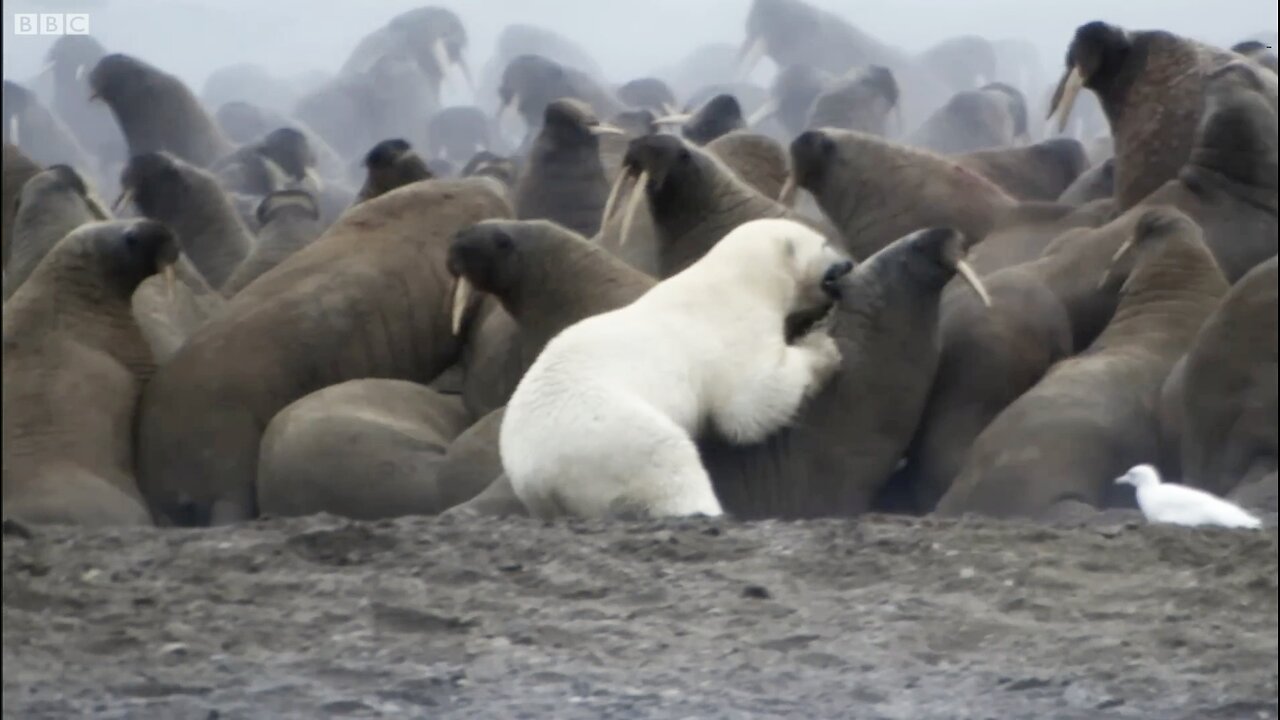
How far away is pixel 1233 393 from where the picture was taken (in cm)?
401

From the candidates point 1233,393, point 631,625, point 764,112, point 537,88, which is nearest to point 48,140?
point 1233,393

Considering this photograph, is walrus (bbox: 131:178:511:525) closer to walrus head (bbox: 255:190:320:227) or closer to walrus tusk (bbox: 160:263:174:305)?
walrus tusk (bbox: 160:263:174:305)

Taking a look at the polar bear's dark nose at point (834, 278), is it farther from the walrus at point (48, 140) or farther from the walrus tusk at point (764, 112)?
the walrus tusk at point (764, 112)

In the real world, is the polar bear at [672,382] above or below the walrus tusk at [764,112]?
above

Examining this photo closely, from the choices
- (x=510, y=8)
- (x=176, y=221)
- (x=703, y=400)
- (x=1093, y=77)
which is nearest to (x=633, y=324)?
(x=703, y=400)

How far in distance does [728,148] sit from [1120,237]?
78.2 inches

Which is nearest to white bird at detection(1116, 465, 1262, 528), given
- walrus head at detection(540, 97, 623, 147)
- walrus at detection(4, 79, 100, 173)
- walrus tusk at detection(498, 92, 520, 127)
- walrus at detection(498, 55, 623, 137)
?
walrus at detection(4, 79, 100, 173)

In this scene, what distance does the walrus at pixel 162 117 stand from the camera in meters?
9.91

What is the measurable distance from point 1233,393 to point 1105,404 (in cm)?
80

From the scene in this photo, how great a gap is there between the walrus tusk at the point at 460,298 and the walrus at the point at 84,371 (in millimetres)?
797

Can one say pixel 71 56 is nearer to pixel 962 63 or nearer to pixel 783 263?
pixel 783 263

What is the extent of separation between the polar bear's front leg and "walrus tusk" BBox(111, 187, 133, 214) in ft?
11.2

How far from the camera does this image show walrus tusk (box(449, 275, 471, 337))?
5.94 meters

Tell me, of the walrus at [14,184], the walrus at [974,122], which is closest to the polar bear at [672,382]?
the walrus at [14,184]
